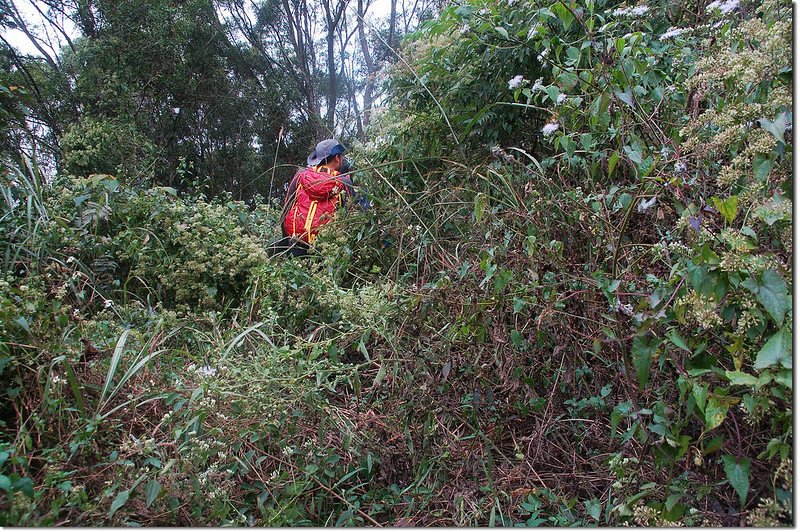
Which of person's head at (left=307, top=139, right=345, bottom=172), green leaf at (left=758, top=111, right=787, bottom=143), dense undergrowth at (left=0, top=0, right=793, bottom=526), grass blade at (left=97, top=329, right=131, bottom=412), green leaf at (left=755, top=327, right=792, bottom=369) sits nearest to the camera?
green leaf at (left=755, top=327, right=792, bottom=369)

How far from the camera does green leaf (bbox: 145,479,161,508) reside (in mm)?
1292

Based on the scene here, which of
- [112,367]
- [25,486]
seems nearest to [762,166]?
[25,486]

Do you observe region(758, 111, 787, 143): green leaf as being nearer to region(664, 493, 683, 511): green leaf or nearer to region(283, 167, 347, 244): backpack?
region(664, 493, 683, 511): green leaf

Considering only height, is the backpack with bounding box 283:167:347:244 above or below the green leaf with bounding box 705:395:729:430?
above

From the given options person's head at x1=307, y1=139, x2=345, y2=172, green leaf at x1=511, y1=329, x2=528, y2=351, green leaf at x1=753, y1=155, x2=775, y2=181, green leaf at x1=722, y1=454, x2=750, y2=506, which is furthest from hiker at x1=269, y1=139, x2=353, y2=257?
green leaf at x1=722, y1=454, x2=750, y2=506

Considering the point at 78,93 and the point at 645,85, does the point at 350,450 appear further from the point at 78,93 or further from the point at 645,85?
the point at 78,93

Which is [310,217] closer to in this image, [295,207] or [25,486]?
[295,207]

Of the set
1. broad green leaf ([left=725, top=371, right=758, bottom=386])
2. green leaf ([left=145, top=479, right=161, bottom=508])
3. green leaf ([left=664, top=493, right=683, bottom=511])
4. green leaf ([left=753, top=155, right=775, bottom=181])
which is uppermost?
green leaf ([left=753, top=155, right=775, bottom=181])

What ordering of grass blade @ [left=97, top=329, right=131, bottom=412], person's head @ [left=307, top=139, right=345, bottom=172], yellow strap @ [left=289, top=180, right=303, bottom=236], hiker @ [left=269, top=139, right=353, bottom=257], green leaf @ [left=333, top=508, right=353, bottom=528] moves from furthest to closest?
1. person's head @ [left=307, top=139, right=345, bottom=172]
2. yellow strap @ [left=289, top=180, right=303, bottom=236]
3. hiker @ [left=269, top=139, right=353, bottom=257]
4. grass blade @ [left=97, top=329, right=131, bottom=412]
5. green leaf @ [left=333, top=508, right=353, bottom=528]

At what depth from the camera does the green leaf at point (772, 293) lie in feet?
2.85

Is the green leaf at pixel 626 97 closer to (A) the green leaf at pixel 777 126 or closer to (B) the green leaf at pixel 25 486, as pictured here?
(A) the green leaf at pixel 777 126

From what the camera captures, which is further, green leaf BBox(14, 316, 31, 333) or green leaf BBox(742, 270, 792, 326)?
green leaf BBox(14, 316, 31, 333)

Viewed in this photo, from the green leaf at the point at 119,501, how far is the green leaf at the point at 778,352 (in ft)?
4.40

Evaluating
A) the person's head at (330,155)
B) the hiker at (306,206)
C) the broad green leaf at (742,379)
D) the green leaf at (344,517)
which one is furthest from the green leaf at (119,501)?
the person's head at (330,155)
